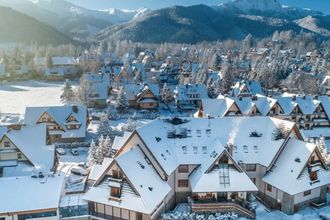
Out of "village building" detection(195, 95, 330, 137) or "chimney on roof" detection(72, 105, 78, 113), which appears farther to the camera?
"village building" detection(195, 95, 330, 137)

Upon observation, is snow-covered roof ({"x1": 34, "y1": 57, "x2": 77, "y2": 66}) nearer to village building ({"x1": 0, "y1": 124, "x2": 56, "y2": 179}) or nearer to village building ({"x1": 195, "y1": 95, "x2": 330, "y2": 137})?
village building ({"x1": 195, "y1": 95, "x2": 330, "y2": 137})

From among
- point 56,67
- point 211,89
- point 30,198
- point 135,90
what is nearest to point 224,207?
point 30,198

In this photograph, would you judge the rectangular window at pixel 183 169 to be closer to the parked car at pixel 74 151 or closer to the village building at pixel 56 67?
the parked car at pixel 74 151

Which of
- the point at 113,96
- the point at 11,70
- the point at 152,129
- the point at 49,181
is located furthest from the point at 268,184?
the point at 11,70

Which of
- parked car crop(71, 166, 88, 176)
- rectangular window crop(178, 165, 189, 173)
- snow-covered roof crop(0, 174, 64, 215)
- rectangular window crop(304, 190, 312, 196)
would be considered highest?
rectangular window crop(178, 165, 189, 173)

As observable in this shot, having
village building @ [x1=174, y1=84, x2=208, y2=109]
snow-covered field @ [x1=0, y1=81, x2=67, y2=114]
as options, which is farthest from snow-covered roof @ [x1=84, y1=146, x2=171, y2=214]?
snow-covered field @ [x1=0, y1=81, x2=67, y2=114]
